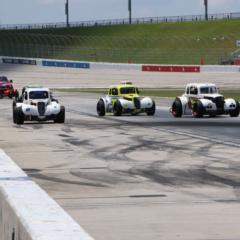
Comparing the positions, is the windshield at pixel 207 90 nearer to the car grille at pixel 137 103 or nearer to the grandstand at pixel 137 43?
the car grille at pixel 137 103

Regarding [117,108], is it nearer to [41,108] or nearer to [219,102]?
[219,102]

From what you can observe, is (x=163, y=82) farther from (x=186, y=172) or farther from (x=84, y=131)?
(x=186, y=172)

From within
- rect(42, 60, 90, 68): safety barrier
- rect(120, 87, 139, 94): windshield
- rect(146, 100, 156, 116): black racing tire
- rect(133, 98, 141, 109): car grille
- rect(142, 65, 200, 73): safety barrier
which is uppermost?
rect(42, 60, 90, 68): safety barrier

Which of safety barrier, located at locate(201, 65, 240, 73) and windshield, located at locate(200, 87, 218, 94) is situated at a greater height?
safety barrier, located at locate(201, 65, 240, 73)

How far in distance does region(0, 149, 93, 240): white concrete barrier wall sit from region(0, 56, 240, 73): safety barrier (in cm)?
7726

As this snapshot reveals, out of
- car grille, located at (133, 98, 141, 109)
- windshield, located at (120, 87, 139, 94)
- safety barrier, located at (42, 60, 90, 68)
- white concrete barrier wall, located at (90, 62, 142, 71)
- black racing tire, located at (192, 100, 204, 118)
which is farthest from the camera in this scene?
safety barrier, located at (42, 60, 90, 68)

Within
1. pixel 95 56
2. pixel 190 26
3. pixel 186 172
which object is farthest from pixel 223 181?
pixel 190 26

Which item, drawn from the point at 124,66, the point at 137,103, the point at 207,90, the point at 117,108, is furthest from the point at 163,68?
the point at 207,90

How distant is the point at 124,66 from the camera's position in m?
91.7

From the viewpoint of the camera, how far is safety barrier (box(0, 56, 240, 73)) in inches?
3319

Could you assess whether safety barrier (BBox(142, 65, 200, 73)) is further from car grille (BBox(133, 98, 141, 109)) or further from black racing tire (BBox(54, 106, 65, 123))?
black racing tire (BBox(54, 106, 65, 123))

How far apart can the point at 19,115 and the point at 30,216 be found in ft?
77.2

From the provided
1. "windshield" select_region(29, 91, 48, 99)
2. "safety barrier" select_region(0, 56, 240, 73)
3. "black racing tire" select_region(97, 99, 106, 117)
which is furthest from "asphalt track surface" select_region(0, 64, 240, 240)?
"safety barrier" select_region(0, 56, 240, 73)

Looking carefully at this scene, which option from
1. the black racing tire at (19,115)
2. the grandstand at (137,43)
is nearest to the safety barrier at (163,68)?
the grandstand at (137,43)
